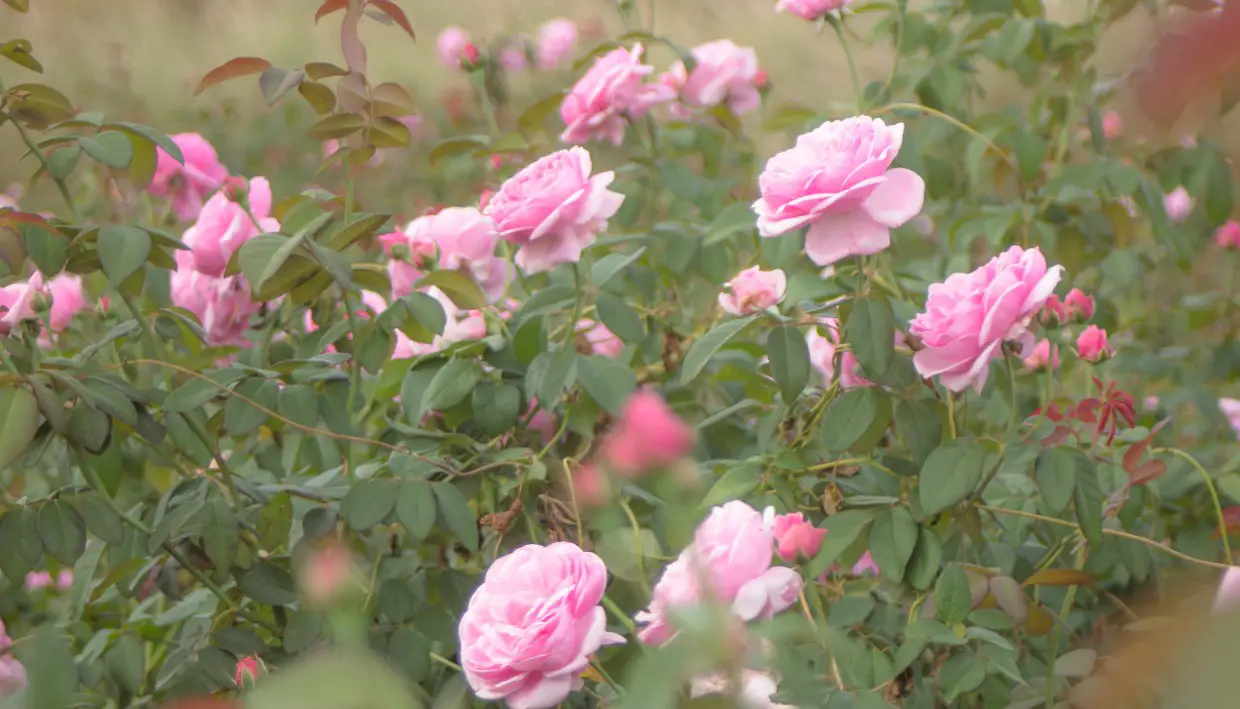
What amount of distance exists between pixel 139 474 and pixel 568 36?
1.63 m

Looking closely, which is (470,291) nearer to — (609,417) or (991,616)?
(609,417)

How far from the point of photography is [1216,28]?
0.23 metres

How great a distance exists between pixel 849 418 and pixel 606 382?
22 cm

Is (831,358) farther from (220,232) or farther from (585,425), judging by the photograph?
(220,232)

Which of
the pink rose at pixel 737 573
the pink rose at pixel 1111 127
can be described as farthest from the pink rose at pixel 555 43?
the pink rose at pixel 737 573

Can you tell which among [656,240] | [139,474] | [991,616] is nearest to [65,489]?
[139,474]

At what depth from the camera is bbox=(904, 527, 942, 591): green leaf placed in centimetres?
92

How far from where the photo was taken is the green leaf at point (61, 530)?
3.27 ft

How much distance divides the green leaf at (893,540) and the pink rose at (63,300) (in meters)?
1.02

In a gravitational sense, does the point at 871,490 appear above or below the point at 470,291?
below

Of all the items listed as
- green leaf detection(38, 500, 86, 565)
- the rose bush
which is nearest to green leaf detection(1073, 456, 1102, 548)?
the rose bush

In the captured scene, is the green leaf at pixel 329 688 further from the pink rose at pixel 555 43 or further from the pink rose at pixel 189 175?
the pink rose at pixel 555 43

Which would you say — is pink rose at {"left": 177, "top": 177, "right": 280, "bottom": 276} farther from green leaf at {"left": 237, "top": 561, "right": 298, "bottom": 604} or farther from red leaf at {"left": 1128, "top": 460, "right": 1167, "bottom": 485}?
red leaf at {"left": 1128, "top": 460, "right": 1167, "bottom": 485}

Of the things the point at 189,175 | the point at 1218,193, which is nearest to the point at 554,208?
the point at 189,175
